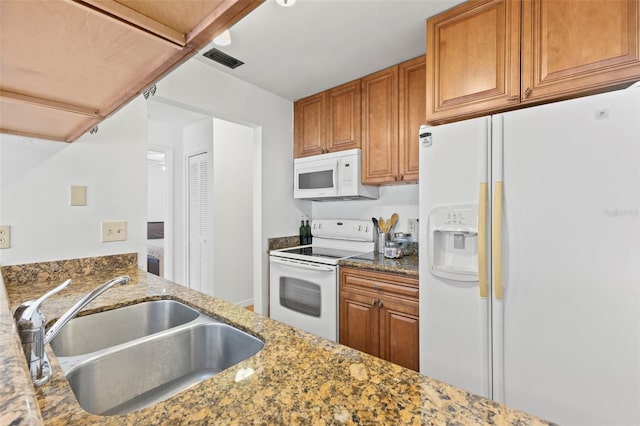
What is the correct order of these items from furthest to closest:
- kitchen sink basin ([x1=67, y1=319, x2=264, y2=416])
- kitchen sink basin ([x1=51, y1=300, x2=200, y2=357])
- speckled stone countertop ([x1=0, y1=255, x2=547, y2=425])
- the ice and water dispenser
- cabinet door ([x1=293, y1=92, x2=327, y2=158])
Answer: cabinet door ([x1=293, y1=92, x2=327, y2=158]) < the ice and water dispenser < kitchen sink basin ([x1=51, y1=300, x2=200, y2=357]) < kitchen sink basin ([x1=67, y1=319, x2=264, y2=416]) < speckled stone countertop ([x1=0, y1=255, x2=547, y2=425])

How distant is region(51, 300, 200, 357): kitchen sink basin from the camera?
3.60ft

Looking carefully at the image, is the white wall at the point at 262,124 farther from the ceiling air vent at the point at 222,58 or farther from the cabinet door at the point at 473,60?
the cabinet door at the point at 473,60

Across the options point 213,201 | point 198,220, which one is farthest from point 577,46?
point 198,220

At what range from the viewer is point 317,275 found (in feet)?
7.64

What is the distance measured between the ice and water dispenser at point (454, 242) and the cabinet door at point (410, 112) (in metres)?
0.72

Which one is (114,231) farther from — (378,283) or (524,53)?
(524,53)

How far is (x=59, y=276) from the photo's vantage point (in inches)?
61.6

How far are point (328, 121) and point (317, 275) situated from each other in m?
1.47

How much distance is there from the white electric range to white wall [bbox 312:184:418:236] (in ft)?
0.40

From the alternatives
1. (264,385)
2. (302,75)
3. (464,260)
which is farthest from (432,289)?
(302,75)

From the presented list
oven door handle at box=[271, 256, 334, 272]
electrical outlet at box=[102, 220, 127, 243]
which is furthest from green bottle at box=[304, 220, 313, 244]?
electrical outlet at box=[102, 220, 127, 243]

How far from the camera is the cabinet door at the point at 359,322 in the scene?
2053mm

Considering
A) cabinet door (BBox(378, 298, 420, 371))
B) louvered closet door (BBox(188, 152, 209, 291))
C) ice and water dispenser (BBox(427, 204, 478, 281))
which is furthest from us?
louvered closet door (BBox(188, 152, 209, 291))

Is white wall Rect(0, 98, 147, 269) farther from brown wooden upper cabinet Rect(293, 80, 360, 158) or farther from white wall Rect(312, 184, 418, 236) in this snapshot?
white wall Rect(312, 184, 418, 236)
